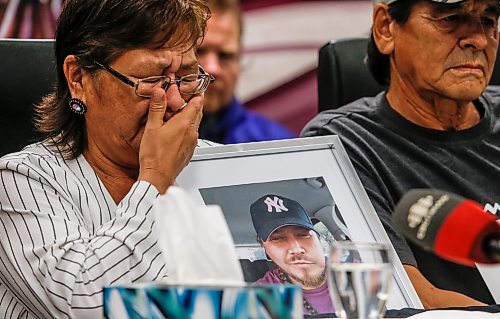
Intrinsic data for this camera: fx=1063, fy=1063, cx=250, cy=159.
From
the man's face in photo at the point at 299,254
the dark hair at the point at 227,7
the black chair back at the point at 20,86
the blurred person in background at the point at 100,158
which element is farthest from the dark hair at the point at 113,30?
the dark hair at the point at 227,7

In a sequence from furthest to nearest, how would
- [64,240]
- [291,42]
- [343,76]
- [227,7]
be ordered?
[291,42]
[227,7]
[343,76]
[64,240]

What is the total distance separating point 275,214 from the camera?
171cm

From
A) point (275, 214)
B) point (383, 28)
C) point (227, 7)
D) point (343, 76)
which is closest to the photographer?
point (275, 214)

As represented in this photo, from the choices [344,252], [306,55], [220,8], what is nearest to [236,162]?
[344,252]

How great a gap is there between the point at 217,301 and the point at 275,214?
0.62 metres

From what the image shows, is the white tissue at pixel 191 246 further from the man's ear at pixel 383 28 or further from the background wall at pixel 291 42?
the background wall at pixel 291 42

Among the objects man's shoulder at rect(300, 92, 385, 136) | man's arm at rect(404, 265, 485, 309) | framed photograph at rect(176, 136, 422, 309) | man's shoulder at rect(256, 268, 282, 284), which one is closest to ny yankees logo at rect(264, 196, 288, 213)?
framed photograph at rect(176, 136, 422, 309)

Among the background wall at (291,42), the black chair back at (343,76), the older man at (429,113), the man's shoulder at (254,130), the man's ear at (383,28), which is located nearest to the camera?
the older man at (429,113)

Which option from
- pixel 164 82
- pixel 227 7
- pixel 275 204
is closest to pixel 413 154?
pixel 275 204

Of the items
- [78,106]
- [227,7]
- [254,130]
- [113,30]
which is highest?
[113,30]

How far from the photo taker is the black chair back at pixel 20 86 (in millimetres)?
2031

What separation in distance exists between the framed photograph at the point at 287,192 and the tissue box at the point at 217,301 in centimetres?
51

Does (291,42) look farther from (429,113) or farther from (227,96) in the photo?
(429,113)

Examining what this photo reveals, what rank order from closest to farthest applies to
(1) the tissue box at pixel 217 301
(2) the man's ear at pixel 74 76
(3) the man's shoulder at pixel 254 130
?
(1) the tissue box at pixel 217 301, (2) the man's ear at pixel 74 76, (3) the man's shoulder at pixel 254 130
